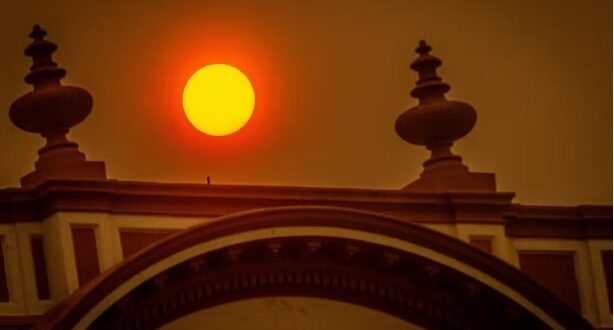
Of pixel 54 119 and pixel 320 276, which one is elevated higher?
pixel 54 119

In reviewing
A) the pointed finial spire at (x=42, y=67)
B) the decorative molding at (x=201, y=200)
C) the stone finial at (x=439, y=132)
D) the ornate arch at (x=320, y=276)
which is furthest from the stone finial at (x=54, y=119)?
the stone finial at (x=439, y=132)

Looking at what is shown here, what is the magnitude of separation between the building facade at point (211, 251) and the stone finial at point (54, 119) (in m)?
0.01

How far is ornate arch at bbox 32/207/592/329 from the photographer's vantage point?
19938 millimetres

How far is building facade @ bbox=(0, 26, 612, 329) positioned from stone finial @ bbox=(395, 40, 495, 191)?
351mm

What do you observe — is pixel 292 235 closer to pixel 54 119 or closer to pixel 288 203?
pixel 288 203

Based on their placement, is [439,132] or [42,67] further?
[439,132]

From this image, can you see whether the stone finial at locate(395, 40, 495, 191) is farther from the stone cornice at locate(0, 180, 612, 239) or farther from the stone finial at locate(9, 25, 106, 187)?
the stone finial at locate(9, 25, 106, 187)

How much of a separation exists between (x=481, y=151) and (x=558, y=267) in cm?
411

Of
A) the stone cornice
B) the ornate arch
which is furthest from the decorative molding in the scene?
the ornate arch

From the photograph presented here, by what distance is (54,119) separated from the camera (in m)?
21.2

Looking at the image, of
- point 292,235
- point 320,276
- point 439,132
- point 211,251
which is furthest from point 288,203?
point 439,132

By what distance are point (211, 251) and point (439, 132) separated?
11.3 ft

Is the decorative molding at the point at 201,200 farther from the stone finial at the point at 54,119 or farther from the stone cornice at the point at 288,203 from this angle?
the stone finial at the point at 54,119

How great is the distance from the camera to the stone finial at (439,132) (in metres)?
22.7
